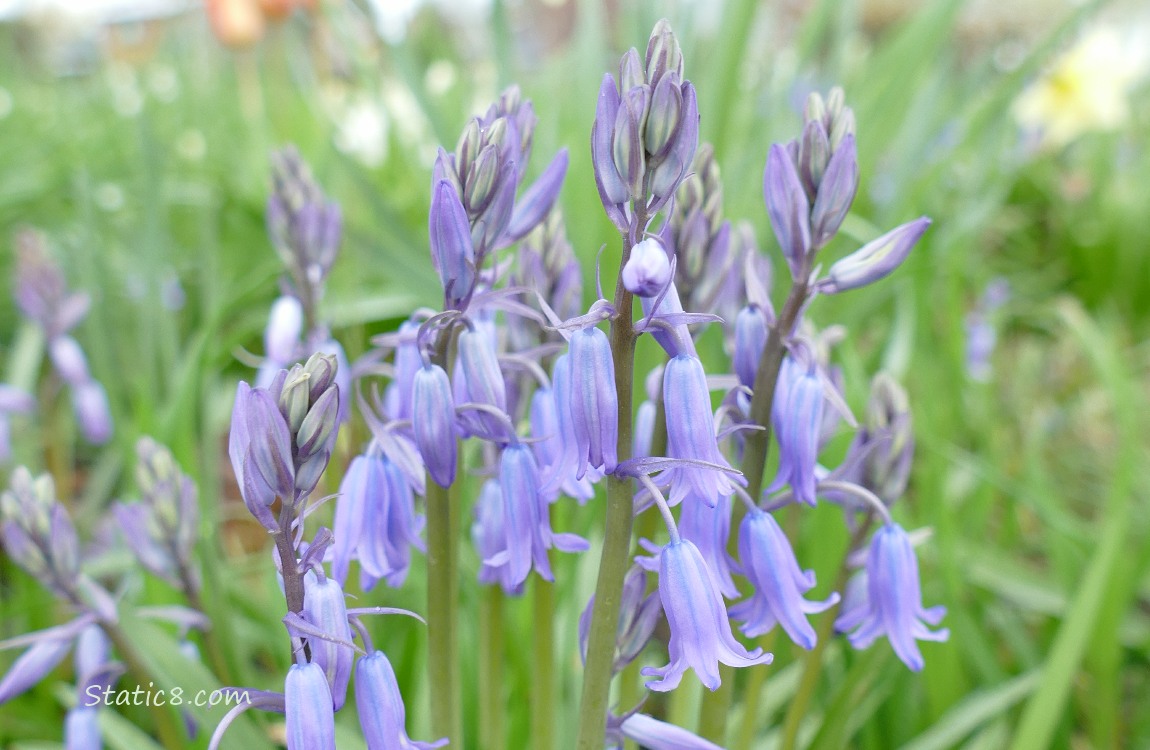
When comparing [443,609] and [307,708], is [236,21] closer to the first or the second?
[443,609]

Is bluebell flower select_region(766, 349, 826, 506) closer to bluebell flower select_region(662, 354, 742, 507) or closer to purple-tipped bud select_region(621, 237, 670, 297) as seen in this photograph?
bluebell flower select_region(662, 354, 742, 507)

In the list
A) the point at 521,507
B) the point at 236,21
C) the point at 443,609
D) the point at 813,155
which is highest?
the point at 236,21

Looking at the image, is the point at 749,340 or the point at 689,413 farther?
the point at 749,340

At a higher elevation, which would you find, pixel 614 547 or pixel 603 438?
pixel 603 438

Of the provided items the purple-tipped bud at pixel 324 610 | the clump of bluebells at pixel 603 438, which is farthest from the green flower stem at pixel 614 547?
the purple-tipped bud at pixel 324 610

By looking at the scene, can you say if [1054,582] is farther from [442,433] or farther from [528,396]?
[442,433]

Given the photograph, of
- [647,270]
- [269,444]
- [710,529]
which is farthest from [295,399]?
[710,529]

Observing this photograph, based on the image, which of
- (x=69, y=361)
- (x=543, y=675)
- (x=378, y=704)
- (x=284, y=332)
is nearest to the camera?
(x=378, y=704)
